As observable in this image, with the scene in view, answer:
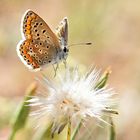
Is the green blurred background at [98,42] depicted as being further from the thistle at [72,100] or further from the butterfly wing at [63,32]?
the thistle at [72,100]

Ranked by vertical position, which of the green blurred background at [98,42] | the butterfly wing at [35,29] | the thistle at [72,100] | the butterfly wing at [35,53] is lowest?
the thistle at [72,100]

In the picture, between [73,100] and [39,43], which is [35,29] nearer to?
[39,43]

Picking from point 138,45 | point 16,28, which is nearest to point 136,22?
point 138,45

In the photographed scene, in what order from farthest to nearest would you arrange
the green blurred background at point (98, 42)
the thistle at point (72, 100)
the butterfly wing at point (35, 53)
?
the green blurred background at point (98, 42), the butterfly wing at point (35, 53), the thistle at point (72, 100)

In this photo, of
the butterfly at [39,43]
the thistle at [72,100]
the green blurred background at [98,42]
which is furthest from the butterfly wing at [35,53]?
the green blurred background at [98,42]

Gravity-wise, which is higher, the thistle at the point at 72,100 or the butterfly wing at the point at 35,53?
the butterfly wing at the point at 35,53

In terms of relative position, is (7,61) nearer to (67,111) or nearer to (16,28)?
(16,28)

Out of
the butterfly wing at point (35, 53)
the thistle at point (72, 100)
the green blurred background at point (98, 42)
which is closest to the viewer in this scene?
the thistle at point (72, 100)

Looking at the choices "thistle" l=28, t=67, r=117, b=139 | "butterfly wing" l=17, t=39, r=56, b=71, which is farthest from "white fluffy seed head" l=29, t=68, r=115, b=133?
"butterfly wing" l=17, t=39, r=56, b=71
